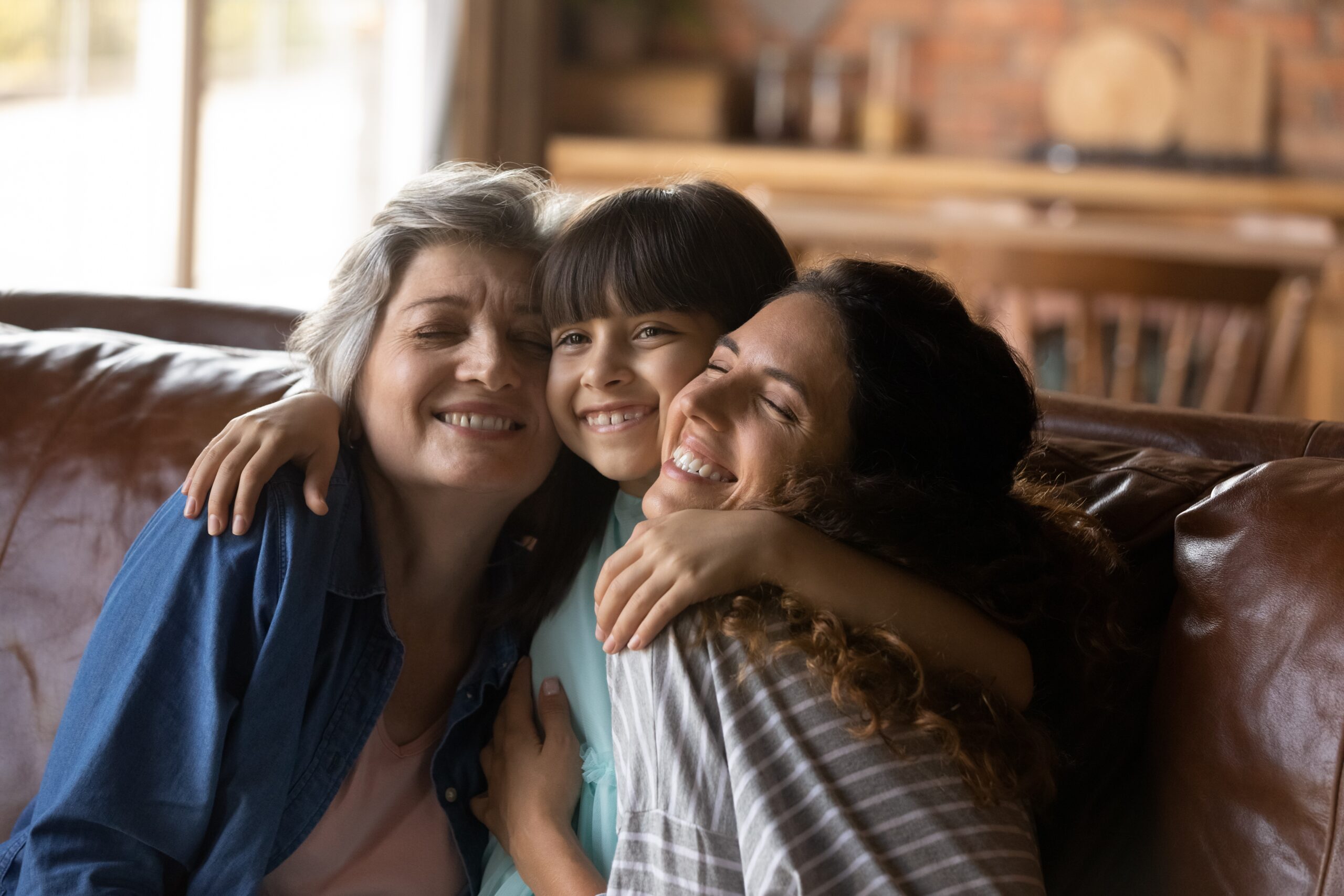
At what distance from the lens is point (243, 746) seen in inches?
51.8

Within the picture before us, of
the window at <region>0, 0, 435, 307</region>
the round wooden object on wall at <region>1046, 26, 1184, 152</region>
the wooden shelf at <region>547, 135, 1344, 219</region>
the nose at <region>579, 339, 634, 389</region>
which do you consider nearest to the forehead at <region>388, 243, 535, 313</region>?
the nose at <region>579, 339, 634, 389</region>

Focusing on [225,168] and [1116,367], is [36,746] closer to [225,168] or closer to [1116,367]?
[225,168]

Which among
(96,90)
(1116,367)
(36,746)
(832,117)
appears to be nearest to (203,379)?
(36,746)

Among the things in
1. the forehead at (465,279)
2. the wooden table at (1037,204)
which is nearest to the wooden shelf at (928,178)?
the wooden table at (1037,204)

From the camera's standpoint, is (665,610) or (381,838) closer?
(665,610)

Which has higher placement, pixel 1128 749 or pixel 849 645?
pixel 849 645

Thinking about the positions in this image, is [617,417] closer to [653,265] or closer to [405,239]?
[653,265]

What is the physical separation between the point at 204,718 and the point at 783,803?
606 mm

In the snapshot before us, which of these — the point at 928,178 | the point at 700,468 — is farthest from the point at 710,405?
the point at 928,178

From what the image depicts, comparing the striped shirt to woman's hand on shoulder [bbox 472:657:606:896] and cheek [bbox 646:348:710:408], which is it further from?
cheek [bbox 646:348:710:408]

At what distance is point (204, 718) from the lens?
128 centimetres

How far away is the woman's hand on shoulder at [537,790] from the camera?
1294mm

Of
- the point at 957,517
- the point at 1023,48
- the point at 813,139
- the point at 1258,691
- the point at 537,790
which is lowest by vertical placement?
the point at 537,790

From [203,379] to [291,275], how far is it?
2.89 m
